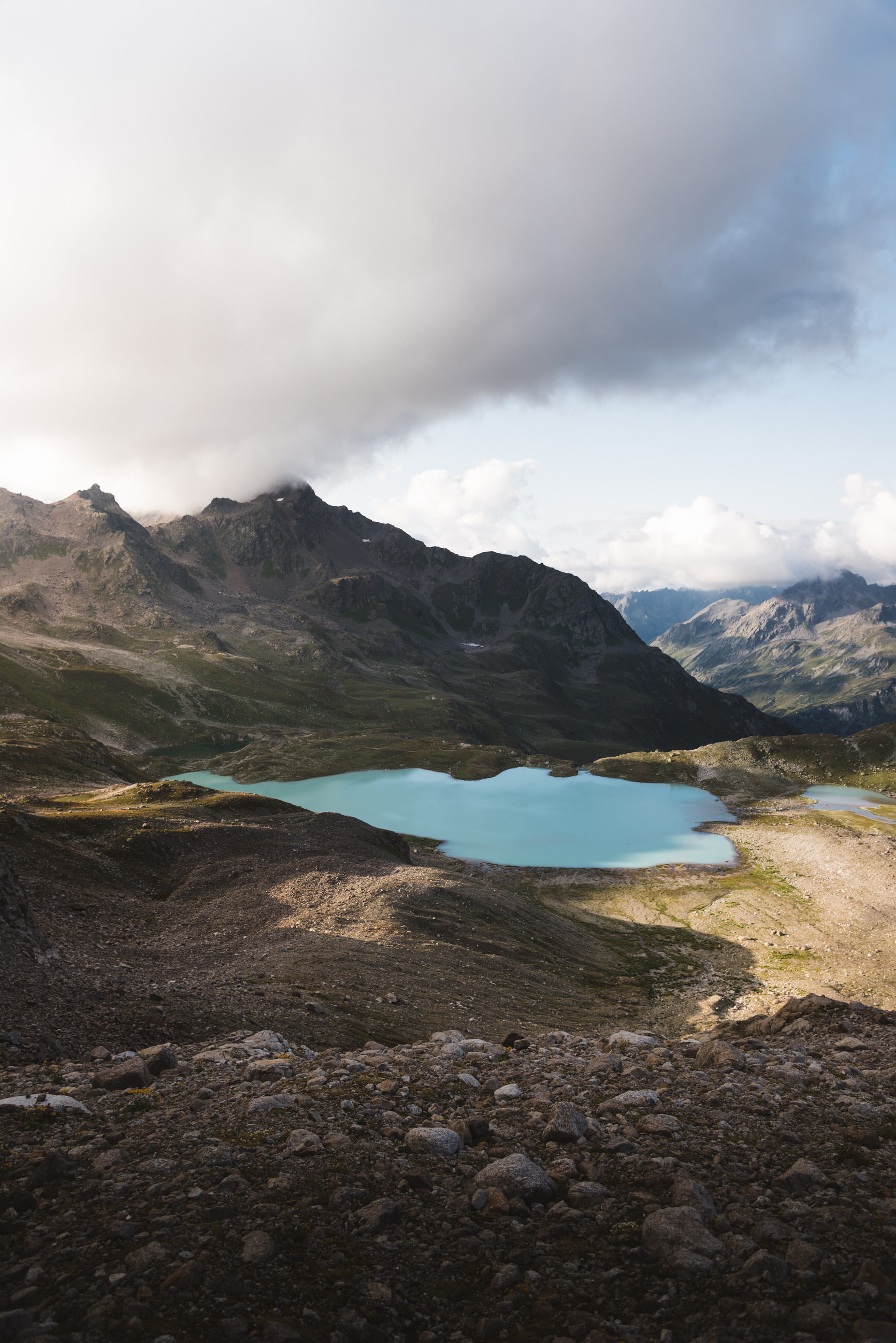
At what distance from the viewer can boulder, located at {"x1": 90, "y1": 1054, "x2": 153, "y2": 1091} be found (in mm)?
13047

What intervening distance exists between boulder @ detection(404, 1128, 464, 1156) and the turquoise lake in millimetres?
88369

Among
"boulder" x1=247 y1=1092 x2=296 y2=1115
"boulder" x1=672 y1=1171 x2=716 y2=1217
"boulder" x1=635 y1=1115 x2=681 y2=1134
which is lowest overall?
"boulder" x1=635 y1=1115 x2=681 y2=1134

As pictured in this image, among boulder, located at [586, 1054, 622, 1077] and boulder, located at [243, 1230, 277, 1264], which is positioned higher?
boulder, located at [243, 1230, 277, 1264]

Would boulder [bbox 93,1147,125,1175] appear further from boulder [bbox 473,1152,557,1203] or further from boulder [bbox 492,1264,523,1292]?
boulder [bbox 492,1264,523,1292]

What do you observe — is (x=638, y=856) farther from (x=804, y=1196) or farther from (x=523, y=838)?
(x=804, y=1196)

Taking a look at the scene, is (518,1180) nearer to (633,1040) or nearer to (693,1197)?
(693,1197)

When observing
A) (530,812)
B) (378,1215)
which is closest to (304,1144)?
(378,1215)

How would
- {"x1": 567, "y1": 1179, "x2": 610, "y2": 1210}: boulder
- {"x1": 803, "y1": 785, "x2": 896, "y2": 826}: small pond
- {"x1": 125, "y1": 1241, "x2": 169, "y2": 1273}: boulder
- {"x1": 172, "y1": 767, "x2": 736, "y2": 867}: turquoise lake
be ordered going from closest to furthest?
{"x1": 125, "y1": 1241, "x2": 169, "y2": 1273}: boulder < {"x1": 567, "y1": 1179, "x2": 610, "y2": 1210}: boulder < {"x1": 172, "y1": 767, "x2": 736, "y2": 867}: turquoise lake < {"x1": 803, "y1": 785, "x2": 896, "y2": 826}: small pond

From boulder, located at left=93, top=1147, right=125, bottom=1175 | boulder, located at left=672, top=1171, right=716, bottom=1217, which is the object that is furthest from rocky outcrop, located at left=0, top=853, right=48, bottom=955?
boulder, located at left=672, top=1171, right=716, bottom=1217

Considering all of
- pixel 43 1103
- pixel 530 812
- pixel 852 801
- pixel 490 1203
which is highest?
pixel 43 1103

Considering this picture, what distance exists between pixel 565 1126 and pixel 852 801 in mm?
178664

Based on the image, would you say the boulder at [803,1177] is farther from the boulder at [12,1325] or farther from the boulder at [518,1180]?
the boulder at [12,1325]

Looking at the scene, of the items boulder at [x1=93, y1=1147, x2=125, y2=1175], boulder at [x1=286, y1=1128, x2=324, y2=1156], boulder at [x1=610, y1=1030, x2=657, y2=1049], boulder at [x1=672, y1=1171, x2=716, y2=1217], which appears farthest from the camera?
boulder at [x1=610, y1=1030, x2=657, y2=1049]

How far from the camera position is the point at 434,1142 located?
11.0m
